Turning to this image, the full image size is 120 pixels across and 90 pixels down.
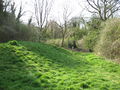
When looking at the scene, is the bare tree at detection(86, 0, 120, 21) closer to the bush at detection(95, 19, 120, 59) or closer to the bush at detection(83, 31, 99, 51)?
the bush at detection(83, 31, 99, 51)

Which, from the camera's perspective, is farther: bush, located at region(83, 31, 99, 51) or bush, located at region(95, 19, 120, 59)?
bush, located at region(83, 31, 99, 51)

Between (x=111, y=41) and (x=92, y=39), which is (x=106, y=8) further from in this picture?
(x=111, y=41)

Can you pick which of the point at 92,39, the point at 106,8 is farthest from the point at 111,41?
the point at 106,8

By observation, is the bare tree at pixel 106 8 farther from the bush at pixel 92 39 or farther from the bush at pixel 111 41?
the bush at pixel 111 41

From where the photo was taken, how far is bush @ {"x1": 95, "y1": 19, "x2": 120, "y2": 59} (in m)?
7.98

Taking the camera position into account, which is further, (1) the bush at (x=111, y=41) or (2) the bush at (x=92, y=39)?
(2) the bush at (x=92, y=39)

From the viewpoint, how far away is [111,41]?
28.2 ft

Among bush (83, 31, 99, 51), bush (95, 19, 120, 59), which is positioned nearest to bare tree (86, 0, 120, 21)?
bush (83, 31, 99, 51)

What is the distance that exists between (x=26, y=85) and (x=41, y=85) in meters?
0.37

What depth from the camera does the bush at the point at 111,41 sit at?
26.2 feet

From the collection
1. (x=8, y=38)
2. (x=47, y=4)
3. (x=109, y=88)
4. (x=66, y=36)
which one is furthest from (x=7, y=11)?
(x=109, y=88)

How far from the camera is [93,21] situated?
15.9 metres

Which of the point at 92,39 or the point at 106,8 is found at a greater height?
the point at 106,8

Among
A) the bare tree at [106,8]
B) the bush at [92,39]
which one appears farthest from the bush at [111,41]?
the bare tree at [106,8]
